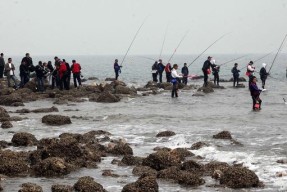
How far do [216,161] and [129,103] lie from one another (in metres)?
15.1

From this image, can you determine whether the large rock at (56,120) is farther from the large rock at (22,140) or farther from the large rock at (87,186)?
the large rock at (87,186)

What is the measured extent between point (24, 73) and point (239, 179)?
75.7 ft

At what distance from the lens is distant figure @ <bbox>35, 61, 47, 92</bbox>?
2897 centimetres

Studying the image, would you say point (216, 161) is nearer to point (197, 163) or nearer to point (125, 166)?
point (197, 163)

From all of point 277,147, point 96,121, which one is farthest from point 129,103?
point 277,147

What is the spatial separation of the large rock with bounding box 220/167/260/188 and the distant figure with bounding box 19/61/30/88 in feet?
71.2

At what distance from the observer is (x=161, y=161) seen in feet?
37.1

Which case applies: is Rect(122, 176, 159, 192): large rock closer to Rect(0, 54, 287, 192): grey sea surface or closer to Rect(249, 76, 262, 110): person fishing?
Rect(0, 54, 287, 192): grey sea surface

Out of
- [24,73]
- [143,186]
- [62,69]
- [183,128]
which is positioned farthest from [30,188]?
[24,73]

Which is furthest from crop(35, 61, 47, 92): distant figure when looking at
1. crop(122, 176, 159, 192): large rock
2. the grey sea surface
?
crop(122, 176, 159, 192): large rock

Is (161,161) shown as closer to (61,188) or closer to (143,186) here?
(143,186)

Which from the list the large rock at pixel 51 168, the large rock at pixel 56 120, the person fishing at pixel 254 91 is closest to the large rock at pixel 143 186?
the large rock at pixel 51 168

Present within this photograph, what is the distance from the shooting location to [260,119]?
2000 centimetres

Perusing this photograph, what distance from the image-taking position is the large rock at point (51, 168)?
10727 millimetres
